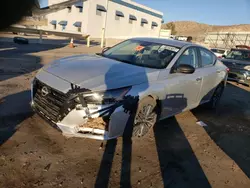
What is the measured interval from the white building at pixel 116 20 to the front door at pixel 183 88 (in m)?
25.9

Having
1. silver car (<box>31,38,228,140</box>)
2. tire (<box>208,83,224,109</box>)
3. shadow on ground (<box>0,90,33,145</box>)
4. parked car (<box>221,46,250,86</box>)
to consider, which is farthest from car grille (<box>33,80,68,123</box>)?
parked car (<box>221,46,250,86</box>)

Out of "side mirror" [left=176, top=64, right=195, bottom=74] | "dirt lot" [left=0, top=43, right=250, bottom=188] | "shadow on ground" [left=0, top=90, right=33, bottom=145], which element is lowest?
"dirt lot" [left=0, top=43, right=250, bottom=188]

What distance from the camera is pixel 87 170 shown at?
293 centimetres

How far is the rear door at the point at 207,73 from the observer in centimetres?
494

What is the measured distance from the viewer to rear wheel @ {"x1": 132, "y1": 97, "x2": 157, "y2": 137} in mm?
3592

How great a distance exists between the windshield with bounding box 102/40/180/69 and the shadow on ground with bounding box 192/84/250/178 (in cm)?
170

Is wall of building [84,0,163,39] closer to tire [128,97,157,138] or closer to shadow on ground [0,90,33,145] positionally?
shadow on ground [0,90,33,145]

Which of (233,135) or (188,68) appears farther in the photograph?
(233,135)

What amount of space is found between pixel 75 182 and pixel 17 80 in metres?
4.88

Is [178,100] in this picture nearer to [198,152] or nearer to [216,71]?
[198,152]

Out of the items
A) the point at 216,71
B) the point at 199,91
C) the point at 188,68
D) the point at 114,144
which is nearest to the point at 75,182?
the point at 114,144

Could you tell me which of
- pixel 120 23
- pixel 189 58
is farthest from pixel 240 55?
pixel 120 23

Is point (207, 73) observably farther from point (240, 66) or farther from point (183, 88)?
point (240, 66)

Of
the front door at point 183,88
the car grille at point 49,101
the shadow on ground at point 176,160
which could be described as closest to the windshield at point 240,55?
the front door at point 183,88
